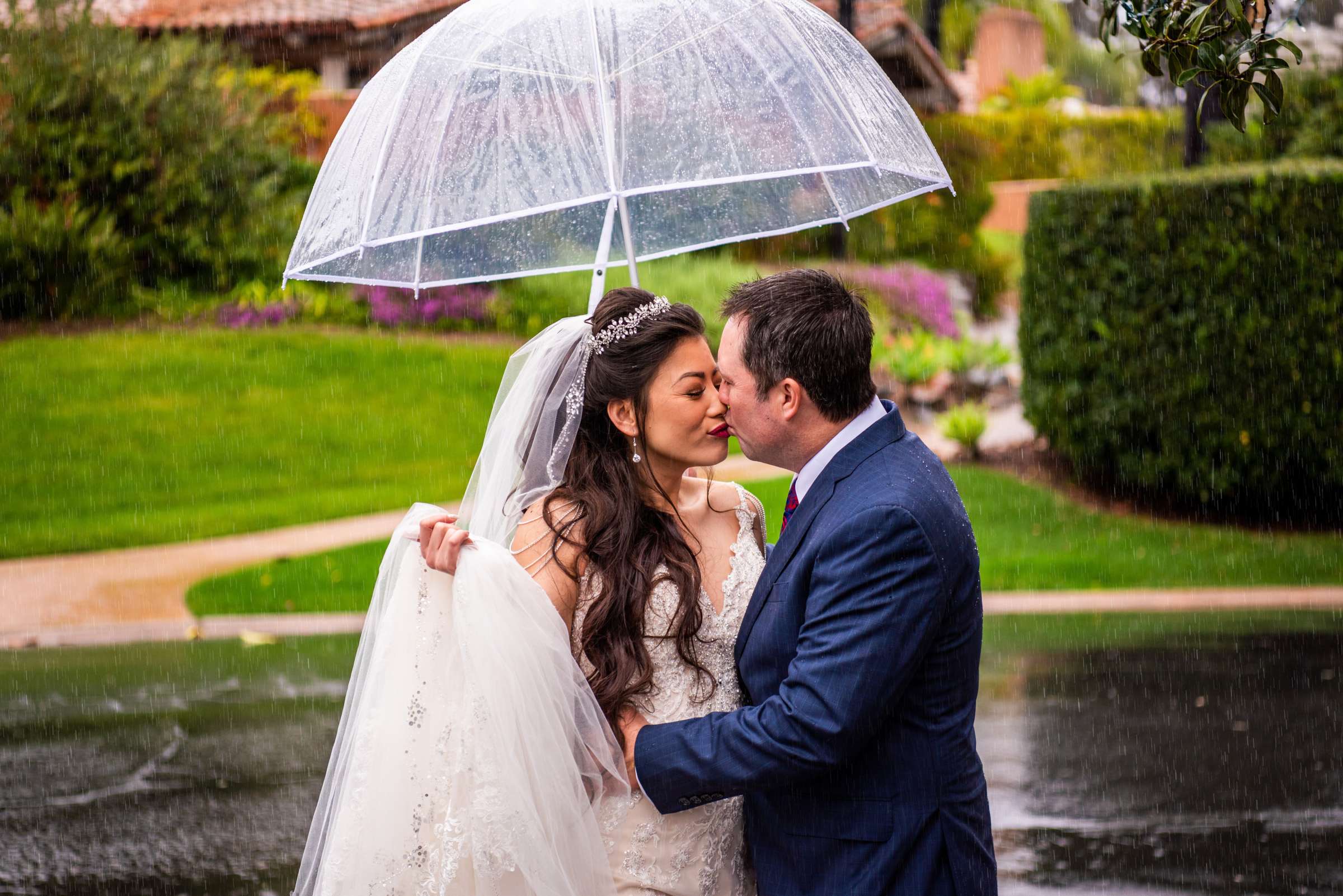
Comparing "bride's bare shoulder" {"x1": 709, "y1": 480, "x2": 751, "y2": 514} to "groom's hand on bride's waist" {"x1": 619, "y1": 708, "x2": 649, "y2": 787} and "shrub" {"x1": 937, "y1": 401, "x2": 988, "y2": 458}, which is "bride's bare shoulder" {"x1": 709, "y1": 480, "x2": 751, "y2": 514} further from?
"shrub" {"x1": 937, "y1": 401, "x2": 988, "y2": 458}

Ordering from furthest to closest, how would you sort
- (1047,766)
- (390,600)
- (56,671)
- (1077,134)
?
(1077,134)
(56,671)
(1047,766)
(390,600)

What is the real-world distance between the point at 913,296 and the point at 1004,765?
14.3 meters

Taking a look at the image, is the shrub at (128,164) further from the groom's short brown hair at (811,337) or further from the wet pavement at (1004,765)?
the groom's short brown hair at (811,337)

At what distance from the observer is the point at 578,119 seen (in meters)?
3.31

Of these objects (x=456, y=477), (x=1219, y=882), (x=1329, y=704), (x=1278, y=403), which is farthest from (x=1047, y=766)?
(x=456, y=477)

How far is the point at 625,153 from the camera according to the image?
10.8 feet

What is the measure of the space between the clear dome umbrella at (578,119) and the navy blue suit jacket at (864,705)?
0.94 meters

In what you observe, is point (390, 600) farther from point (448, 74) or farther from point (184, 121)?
point (184, 121)

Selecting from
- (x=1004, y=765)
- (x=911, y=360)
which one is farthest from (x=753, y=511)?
(x=911, y=360)

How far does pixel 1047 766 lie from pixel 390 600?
468 cm

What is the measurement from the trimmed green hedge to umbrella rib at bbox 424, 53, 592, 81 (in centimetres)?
964

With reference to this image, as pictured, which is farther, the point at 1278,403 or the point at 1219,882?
the point at 1278,403

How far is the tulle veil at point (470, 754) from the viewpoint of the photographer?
2746 mm

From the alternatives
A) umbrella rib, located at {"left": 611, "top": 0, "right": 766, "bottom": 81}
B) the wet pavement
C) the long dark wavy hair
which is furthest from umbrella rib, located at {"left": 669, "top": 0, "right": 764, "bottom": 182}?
the wet pavement
